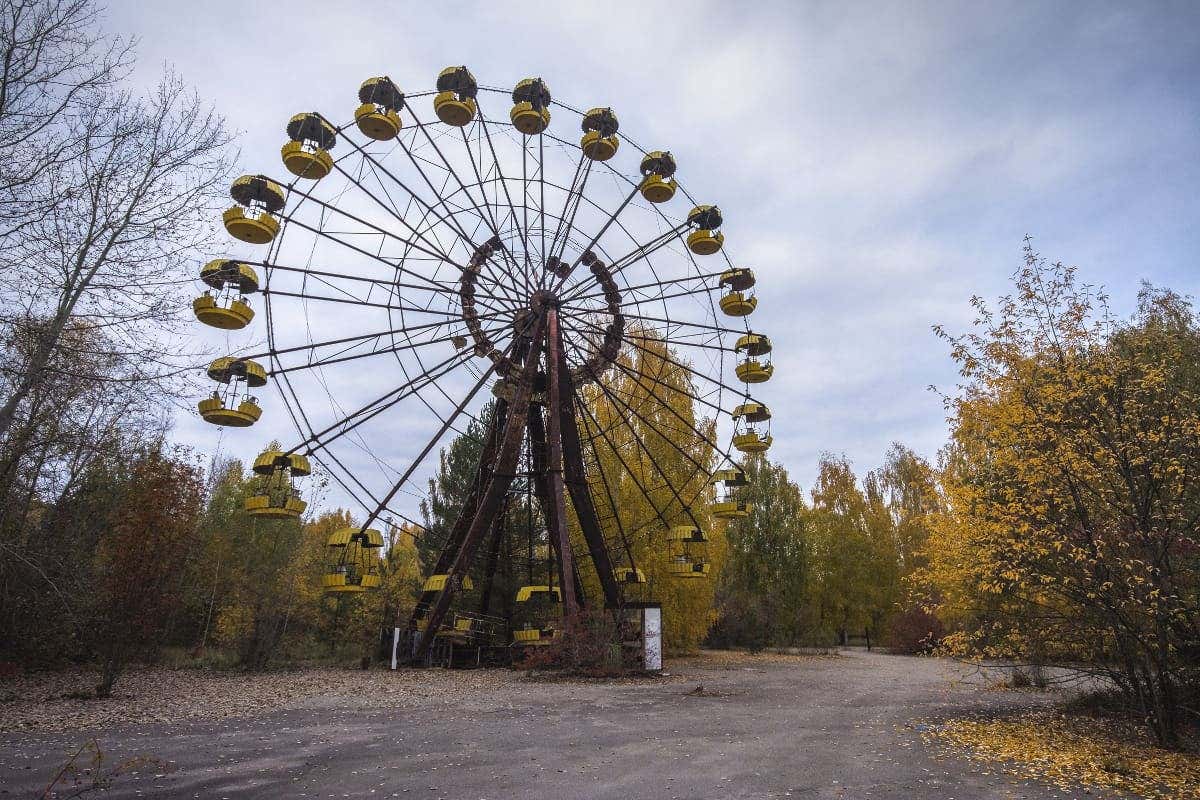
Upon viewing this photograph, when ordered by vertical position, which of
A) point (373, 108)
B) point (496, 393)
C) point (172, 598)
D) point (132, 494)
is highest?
point (373, 108)

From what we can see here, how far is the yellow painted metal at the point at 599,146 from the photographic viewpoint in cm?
1922

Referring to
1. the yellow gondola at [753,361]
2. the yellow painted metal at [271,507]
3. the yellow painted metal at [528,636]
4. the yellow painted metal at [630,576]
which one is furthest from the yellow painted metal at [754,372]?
the yellow painted metal at [271,507]

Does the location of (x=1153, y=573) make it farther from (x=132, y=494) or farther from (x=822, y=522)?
(x=822, y=522)

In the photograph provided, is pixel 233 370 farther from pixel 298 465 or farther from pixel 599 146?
pixel 599 146

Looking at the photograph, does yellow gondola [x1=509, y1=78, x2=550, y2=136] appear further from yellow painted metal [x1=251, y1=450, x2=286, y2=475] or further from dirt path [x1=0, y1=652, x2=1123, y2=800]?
dirt path [x1=0, y1=652, x2=1123, y2=800]

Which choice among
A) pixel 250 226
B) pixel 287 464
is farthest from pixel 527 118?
pixel 287 464

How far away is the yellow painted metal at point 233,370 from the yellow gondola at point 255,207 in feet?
8.92

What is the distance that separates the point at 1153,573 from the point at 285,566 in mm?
21571

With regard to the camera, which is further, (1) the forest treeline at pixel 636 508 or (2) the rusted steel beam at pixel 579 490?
(2) the rusted steel beam at pixel 579 490

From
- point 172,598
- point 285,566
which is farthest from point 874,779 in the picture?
point 285,566

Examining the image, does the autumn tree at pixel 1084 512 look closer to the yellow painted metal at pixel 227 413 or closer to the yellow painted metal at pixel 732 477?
the yellow painted metal at pixel 732 477

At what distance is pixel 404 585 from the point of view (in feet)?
85.1

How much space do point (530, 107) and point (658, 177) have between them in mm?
4086

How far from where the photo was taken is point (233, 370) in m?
14.9
